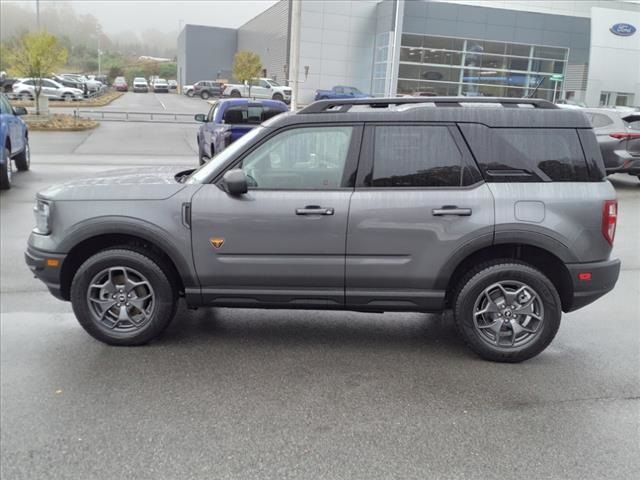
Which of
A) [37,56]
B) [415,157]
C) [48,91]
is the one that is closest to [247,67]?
[48,91]

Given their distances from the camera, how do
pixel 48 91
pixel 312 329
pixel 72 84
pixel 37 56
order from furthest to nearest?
pixel 72 84, pixel 48 91, pixel 37 56, pixel 312 329

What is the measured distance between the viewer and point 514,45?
49625 mm

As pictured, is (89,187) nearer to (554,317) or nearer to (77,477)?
(77,477)

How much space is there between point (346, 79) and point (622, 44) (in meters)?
21.8

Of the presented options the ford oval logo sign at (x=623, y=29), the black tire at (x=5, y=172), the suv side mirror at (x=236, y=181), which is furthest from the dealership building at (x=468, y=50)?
the suv side mirror at (x=236, y=181)

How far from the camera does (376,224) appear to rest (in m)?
4.37

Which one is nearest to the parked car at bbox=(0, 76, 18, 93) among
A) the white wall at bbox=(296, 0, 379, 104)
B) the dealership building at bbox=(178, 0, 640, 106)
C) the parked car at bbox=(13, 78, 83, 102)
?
the parked car at bbox=(13, 78, 83, 102)

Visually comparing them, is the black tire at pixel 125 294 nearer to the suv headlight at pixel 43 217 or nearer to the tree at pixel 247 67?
the suv headlight at pixel 43 217

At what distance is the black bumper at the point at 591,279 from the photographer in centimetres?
440

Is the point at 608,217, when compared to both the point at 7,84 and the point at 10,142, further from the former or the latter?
the point at 7,84

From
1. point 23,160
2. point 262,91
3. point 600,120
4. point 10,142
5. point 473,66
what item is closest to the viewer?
point 10,142

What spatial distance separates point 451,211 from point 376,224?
54cm

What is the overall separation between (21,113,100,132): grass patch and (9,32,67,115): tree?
1826 millimetres

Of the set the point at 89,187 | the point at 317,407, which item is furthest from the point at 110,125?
the point at 317,407
